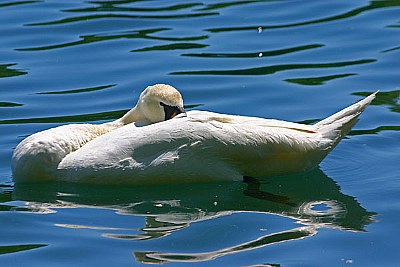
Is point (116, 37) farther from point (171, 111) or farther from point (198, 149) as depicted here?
point (198, 149)

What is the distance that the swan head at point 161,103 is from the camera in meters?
8.55

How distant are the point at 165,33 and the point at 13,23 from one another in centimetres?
192

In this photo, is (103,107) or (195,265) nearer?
(195,265)

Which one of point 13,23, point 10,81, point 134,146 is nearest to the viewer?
point 134,146

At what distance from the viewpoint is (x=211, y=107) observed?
10.7 meters

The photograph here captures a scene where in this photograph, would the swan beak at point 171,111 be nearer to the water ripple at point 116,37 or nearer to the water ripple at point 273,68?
the water ripple at point 273,68

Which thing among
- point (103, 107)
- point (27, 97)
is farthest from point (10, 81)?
point (103, 107)

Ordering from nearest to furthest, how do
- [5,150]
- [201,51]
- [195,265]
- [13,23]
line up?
[195,265]
[5,150]
[201,51]
[13,23]

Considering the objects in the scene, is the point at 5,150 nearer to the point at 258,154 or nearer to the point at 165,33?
the point at 258,154

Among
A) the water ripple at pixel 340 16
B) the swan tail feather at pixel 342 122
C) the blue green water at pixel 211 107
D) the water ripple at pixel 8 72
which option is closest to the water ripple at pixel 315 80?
Result: the blue green water at pixel 211 107

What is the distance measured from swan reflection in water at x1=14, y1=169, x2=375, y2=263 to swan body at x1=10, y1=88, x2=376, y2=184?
0.09m

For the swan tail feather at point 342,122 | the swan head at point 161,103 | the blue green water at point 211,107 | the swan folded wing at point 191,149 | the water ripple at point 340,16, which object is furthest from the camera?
the water ripple at point 340,16

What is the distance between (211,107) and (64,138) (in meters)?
2.46

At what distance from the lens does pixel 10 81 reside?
11766mm
